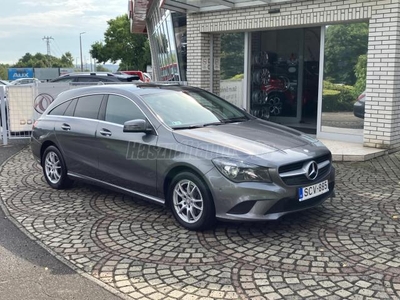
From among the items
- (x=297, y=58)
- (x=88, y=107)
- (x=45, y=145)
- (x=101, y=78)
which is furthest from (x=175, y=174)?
(x=101, y=78)

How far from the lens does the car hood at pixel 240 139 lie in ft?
15.2

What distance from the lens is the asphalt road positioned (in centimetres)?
355

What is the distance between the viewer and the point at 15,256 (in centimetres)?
432

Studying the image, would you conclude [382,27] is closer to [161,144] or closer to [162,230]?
[161,144]

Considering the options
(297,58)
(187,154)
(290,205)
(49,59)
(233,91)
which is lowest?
(290,205)

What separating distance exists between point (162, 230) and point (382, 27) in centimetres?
593

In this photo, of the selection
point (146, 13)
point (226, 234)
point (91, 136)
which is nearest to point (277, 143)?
point (226, 234)

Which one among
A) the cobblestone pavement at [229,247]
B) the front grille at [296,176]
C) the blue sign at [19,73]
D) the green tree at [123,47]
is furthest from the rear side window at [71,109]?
the blue sign at [19,73]

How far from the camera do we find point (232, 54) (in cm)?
1168

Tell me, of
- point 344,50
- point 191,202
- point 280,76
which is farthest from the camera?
point 280,76

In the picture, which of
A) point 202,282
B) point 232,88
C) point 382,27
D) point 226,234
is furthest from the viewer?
point 232,88

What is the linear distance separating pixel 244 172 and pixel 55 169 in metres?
3.51

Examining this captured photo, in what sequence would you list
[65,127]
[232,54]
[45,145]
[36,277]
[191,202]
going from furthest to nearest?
[232,54] < [45,145] < [65,127] < [191,202] < [36,277]

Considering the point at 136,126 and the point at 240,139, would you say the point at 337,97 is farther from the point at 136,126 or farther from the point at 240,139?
the point at 136,126
